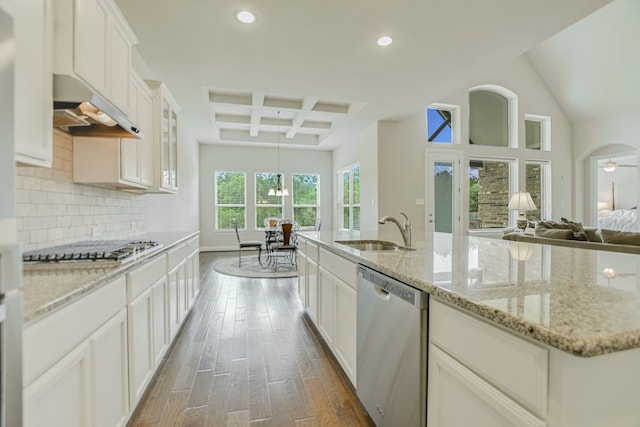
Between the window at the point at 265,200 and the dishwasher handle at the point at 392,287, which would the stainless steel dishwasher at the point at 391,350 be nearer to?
the dishwasher handle at the point at 392,287

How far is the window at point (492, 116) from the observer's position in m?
6.66

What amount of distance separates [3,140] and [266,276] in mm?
4456

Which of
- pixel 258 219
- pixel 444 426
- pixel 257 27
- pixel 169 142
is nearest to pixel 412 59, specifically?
pixel 257 27

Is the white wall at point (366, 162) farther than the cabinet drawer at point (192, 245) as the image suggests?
Yes

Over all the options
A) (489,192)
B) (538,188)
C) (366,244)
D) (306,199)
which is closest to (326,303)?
(366,244)

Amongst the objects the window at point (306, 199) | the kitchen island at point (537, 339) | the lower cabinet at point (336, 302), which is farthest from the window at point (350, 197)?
the kitchen island at point (537, 339)

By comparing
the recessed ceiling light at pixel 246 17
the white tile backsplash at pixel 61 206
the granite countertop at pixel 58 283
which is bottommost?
the granite countertop at pixel 58 283

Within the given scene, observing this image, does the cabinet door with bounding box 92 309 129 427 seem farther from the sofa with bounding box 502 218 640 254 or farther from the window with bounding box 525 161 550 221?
the window with bounding box 525 161 550 221

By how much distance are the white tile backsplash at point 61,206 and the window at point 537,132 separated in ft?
27.1

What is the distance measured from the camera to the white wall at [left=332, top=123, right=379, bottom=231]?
587 cm

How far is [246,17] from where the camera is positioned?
2.61 metres

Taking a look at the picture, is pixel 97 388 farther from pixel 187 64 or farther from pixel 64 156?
pixel 187 64

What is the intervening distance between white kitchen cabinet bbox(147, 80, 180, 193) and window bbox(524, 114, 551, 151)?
24.9 ft

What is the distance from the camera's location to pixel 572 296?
34.3 inches
